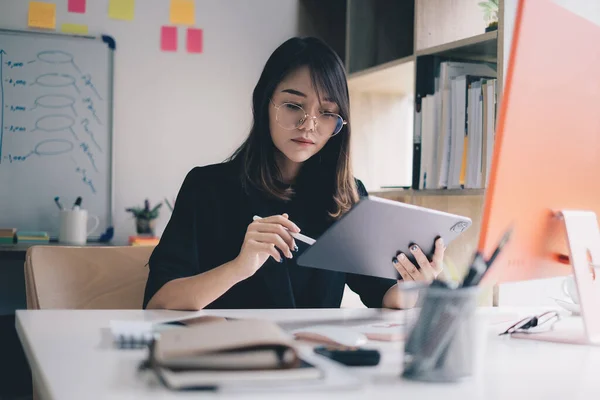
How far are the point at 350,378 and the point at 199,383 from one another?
15cm

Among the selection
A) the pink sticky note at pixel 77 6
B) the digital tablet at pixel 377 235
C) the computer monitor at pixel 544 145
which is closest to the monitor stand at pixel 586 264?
the computer monitor at pixel 544 145

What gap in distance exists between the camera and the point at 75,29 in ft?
8.90

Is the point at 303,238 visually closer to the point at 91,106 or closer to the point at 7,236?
the point at 7,236

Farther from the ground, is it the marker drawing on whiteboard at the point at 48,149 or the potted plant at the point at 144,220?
the marker drawing on whiteboard at the point at 48,149

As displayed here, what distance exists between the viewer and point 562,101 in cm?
92

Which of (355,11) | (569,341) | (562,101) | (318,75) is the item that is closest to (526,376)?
(569,341)

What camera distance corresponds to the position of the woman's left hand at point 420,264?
47.3 inches

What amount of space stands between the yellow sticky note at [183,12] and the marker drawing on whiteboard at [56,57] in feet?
1.50

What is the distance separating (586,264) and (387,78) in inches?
65.0

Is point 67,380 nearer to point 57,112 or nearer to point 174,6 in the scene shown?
point 57,112

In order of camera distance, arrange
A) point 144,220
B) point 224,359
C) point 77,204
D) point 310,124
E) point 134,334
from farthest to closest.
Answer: point 144,220
point 77,204
point 310,124
point 134,334
point 224,359

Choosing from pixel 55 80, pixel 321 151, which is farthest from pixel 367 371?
pixel 55 80

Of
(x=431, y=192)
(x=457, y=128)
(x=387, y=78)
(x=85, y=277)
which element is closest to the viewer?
(x=85, y=277)

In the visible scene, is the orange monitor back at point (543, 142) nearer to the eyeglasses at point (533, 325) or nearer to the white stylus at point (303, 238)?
the eyeglasses at point (533, 325)
